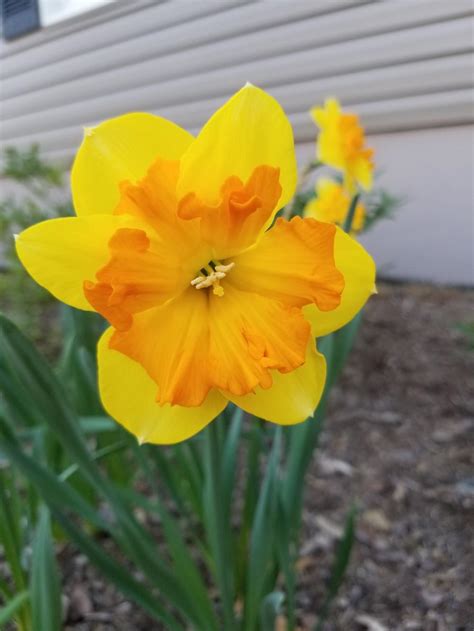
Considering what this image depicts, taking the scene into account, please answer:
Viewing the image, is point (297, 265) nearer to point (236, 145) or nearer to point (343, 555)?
point (236, 145)

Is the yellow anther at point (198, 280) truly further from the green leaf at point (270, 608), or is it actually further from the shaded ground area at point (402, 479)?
the shaded ground area at point (402, 479)

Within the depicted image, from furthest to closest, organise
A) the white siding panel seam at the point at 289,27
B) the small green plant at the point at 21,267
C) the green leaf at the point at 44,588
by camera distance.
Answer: the small green plant at the point at 21,267, the white siding panel seam at the point at 289,27, the green leaf at the point at 44,588

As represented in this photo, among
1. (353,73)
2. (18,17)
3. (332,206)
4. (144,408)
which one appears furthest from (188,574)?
(18,17)

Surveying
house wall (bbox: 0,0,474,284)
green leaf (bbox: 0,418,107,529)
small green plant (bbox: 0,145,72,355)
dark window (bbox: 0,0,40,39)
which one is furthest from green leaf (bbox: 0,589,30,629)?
dark window (bbox: 0,0,40,39)

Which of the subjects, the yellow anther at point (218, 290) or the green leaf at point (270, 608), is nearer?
the yellow anther at point (218, 290)

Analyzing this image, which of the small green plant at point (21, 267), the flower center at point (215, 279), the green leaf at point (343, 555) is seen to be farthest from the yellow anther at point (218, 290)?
the small green plant at point (21, 267)

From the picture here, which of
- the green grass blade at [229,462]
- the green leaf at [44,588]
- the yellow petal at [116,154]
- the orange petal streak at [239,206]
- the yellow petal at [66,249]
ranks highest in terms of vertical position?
the yellow petal at [116,154]

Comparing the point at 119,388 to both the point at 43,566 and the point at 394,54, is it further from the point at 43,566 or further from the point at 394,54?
the point at 394,54
